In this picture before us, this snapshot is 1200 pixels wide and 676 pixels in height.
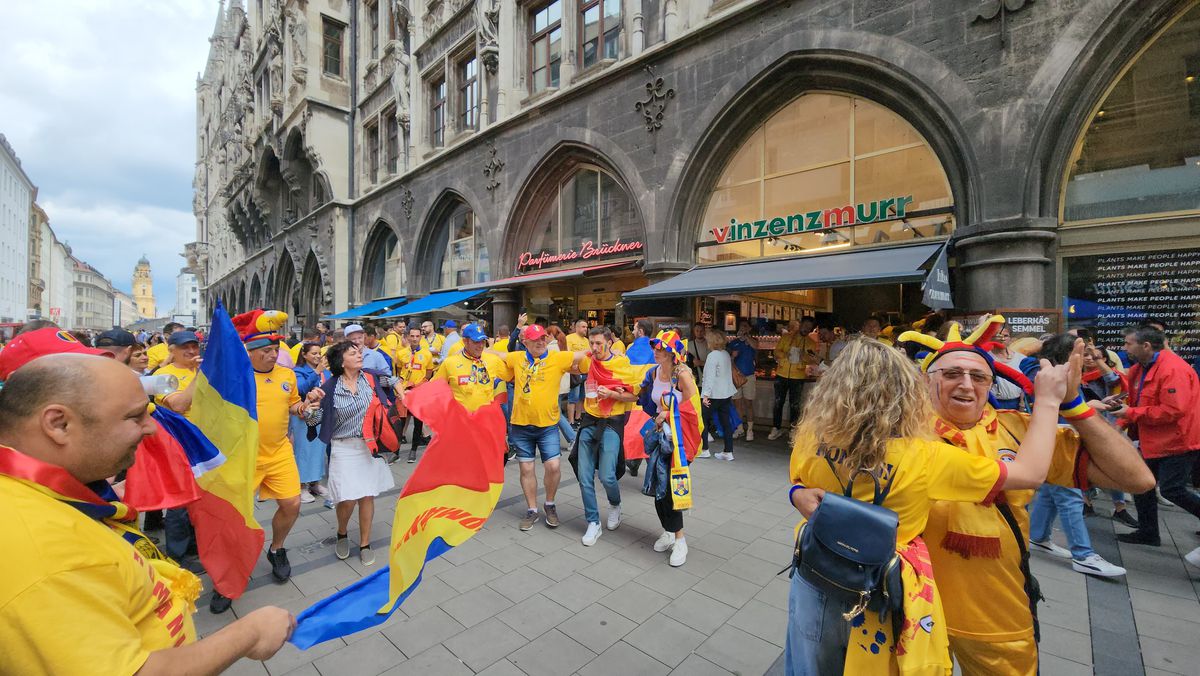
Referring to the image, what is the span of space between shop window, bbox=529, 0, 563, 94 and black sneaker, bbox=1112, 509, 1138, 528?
13320 mm

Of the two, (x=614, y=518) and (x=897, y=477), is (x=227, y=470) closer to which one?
(x=897, y=477)

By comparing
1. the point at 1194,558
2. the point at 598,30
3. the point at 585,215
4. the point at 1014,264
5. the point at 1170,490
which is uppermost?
the point at 598,30

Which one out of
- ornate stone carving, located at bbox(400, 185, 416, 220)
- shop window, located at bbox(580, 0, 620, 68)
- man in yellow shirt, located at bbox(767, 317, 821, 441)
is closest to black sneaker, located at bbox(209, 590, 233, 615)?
man in yellow shirt, located at bbox(767, 317, 821, 441)

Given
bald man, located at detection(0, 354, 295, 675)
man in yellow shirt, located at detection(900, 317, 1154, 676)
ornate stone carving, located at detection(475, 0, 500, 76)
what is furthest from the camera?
ornate stone carving, located at detection(475, 0, 500, 76)

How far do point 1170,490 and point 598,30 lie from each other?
41.3 feet

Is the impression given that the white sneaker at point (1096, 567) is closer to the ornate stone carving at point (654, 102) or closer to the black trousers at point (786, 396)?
the black trousers at point (786, 396)

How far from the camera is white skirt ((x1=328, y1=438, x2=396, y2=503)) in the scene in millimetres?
4246

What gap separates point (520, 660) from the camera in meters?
2.98

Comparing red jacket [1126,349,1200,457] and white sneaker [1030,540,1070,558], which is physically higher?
red jacket [1126,349,1200,457]

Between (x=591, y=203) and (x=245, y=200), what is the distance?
34424mm

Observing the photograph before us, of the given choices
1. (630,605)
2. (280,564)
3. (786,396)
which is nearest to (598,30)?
(786,396)

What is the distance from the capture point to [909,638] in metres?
1.61

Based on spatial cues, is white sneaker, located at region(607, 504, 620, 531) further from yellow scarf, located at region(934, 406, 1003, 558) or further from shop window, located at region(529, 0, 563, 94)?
shop window, located at region(529, 0, 563, 94)

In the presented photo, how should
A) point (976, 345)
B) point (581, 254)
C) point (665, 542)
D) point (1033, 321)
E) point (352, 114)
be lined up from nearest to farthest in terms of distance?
point (976, 345) → point (665, 542) → point (1033, 321) → point (581, 254) → point (352, 114)
